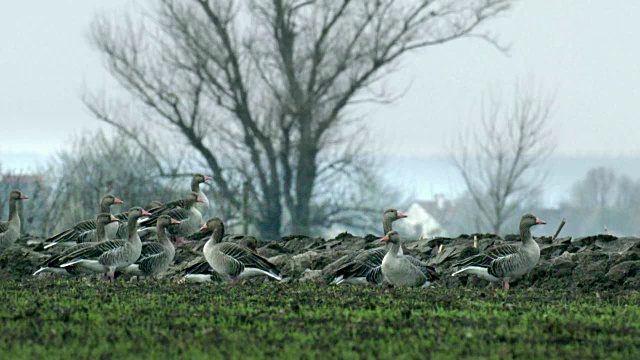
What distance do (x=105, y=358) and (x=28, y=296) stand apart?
5.92 meters

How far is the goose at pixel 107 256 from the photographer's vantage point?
58.2 ft

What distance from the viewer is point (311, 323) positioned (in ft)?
38.8

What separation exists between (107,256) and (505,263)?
21.4ft

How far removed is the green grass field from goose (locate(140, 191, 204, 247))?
706cm

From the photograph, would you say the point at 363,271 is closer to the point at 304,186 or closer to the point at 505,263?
the point at 505,263

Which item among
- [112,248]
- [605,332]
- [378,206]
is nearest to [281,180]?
[378,206]

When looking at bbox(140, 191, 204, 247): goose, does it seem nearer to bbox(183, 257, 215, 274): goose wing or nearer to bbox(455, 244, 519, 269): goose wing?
bbox(183, 257, 215, 274): goose wing

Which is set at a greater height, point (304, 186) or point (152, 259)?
point (304, 186)

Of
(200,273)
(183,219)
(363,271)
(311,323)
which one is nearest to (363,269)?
(363,271)

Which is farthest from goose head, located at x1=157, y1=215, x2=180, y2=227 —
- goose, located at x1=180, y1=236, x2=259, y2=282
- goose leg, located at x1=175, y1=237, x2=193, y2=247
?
goose leg, located at x1=175, y1=237, x2=193, y2=247

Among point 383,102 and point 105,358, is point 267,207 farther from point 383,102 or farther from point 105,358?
point 105,358

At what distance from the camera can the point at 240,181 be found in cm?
4628

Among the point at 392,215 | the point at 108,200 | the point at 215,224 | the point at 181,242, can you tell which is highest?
the point at 108,200

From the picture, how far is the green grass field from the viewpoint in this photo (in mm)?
10016
